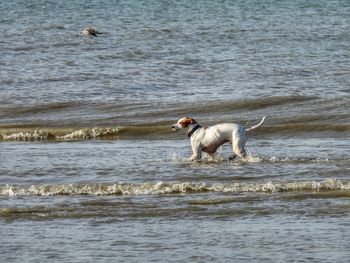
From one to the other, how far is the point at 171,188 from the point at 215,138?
8.10ft

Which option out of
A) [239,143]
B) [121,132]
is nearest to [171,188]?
[239,143]

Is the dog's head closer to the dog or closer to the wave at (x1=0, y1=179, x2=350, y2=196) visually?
the dog

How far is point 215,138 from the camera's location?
14633 mm

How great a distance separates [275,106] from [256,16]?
71.7 feet

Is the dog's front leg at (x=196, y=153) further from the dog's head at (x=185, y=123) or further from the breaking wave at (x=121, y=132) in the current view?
the breaking wave at (x=121, y=132)

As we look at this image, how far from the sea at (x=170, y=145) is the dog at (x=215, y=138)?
0.64 ft

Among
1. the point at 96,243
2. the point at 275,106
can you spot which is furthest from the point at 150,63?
the point at 96,243

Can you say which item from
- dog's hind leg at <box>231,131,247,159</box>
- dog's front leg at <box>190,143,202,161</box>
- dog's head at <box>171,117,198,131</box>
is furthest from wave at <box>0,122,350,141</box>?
dog's hind leg at <box>231,131,247,159</box>

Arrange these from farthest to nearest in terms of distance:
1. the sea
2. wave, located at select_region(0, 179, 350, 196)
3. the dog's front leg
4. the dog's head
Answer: the dog's head, the dog's front leg, wave, located at select_region(0, 179, 350, 196), the sea

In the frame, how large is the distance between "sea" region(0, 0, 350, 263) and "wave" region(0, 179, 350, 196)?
0.08 ft

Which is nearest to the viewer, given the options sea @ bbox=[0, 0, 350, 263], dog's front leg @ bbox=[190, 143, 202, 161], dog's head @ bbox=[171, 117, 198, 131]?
sea @ bbox=[0, 0, 350, 263]

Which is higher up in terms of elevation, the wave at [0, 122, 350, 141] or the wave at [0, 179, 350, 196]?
the wave at [0, 122, 350, 141]

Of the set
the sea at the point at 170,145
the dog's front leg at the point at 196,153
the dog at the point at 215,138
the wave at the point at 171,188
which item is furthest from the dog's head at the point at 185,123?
the wave at the point at 171,188

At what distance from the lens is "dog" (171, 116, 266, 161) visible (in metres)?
14.5
